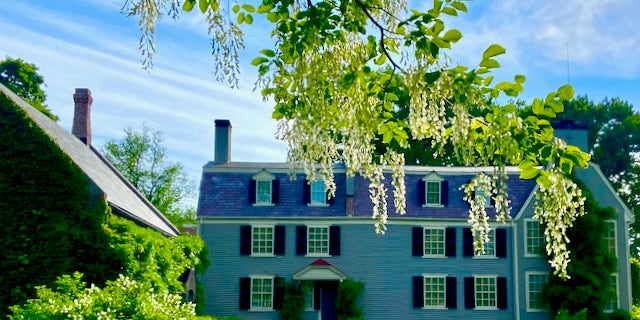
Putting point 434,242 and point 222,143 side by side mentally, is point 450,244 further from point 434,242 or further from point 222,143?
point 222,143

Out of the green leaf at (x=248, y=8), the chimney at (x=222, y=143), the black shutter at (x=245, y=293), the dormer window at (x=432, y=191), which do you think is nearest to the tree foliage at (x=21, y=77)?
the chimney at (x=222, y=143)

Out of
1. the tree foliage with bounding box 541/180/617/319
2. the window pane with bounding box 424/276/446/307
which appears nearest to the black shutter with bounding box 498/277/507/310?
the tree foliage with bounding box 541/180/617/319

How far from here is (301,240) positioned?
104 ft

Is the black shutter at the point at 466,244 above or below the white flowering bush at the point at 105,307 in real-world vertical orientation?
above

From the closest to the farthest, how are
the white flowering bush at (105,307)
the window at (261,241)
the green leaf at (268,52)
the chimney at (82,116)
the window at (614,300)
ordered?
the green leaf at (268,52)
the white flowering bush at (105,307)
the chimney at (82,116)
the window at (614,300)
the window at (261,241)

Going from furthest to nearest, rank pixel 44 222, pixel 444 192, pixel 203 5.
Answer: pixel 444 192
pixel 44 222
pixel 203 5

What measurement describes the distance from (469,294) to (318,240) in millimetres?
6799

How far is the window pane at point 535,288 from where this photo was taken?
→ 31.2 metres

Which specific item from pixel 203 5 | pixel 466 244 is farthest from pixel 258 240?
pixel 203 5

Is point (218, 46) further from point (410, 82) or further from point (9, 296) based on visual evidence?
point (9, 296)

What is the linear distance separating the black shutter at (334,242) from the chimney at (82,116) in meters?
10.6

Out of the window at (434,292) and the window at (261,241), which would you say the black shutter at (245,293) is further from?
the window at (434,292)

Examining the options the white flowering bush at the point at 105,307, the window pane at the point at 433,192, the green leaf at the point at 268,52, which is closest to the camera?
the green leaf at the point at 268,52

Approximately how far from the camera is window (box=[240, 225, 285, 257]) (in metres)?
31.5
